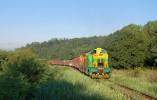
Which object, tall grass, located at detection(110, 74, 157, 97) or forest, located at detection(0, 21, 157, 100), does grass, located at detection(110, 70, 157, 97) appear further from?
forest, located at detection(0, 21, 157, 100)

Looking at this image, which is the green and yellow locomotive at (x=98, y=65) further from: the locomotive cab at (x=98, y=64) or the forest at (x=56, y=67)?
the forest at (x=56, y=67)

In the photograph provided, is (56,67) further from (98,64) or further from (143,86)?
(143,86)

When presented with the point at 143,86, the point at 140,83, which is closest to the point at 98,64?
the point at 140,83

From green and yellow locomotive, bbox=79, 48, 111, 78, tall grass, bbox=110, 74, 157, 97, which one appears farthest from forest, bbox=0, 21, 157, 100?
green and yellow locomotive, bbox=79, 48, 111, 78

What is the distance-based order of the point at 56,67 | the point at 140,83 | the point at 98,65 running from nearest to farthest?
the point at 140,83
the point at 56,67
the point at 98,65

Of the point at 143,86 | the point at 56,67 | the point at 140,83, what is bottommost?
the point at 143,86

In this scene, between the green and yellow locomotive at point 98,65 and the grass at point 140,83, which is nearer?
the grass at point 140,83

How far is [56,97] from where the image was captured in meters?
12.3

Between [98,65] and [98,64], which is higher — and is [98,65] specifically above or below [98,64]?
below

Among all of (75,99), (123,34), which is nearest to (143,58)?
(123,34)

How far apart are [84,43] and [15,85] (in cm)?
18681

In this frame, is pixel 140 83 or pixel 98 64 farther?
pixel 98 64

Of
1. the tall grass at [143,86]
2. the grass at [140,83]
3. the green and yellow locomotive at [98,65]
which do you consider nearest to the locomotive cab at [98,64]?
the green and yellow locomotive at [98,65]

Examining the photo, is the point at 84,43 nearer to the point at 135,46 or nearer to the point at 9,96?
the point at 135,46
